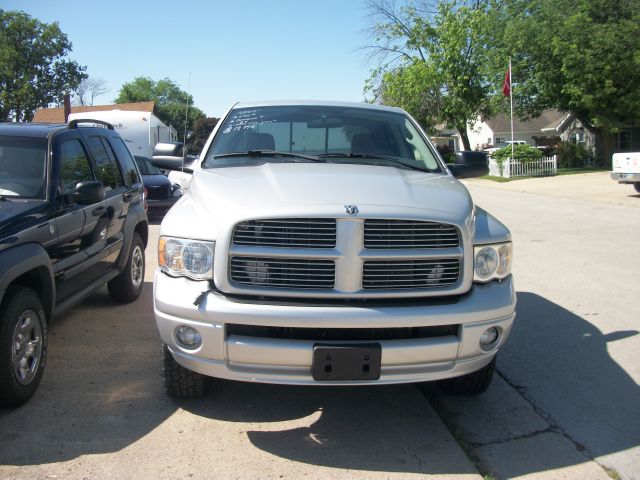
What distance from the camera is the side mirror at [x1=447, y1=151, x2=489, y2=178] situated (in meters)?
4.95

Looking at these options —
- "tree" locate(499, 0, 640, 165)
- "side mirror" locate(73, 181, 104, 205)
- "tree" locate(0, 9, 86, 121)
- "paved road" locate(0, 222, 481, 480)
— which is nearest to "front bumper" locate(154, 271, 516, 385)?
"paved road" locate(0, 222, 481, 480)

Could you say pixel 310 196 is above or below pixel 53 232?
above

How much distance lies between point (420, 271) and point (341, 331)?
21.9 inches

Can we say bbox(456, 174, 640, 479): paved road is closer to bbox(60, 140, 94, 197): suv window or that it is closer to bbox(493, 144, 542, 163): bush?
bbox(60, 140, 94, 197): suv window

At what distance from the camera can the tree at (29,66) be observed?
43.5 m

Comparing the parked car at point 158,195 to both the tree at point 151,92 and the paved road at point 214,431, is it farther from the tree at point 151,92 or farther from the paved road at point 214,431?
the tree at point 151,92

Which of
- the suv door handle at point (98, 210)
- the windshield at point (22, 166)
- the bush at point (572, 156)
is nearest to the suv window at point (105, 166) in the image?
the suv door handle at point (98, 210)

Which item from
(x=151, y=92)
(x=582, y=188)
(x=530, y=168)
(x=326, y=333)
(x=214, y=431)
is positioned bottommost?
(x=214, y=431)

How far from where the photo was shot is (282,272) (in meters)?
3.15

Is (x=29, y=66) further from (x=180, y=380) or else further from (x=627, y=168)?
(x=180, y=380)

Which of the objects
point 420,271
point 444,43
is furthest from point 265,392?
point 444,43

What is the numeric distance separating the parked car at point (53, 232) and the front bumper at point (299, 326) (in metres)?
1.05

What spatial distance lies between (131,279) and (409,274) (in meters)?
3.87

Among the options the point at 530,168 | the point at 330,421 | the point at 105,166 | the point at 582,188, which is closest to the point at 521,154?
the point at 530,168
